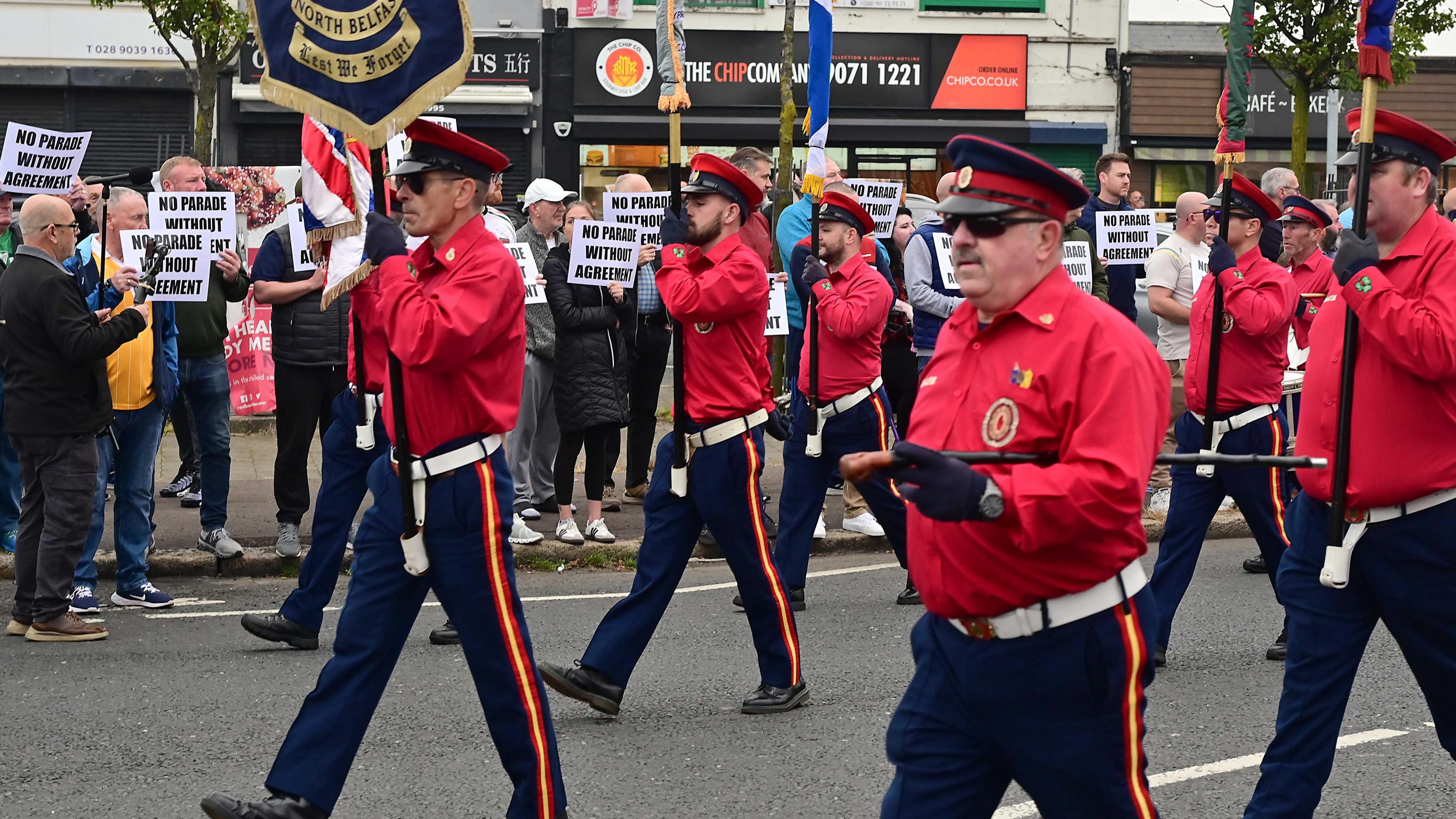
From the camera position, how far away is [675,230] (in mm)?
6500

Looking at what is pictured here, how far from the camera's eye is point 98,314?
7746 mm

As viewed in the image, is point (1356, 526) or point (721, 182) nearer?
point (1356, 526)

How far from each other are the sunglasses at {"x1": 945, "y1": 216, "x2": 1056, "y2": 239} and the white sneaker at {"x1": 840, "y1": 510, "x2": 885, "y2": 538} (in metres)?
6.87

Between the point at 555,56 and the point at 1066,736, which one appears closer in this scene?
the point at 1066,736

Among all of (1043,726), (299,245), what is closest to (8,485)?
(299,245)

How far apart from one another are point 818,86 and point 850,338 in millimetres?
1419

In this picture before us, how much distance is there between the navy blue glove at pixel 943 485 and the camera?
3018 millimetres

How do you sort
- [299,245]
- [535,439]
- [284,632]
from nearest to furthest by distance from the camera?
[284,632] < [299,245] < [535,439]

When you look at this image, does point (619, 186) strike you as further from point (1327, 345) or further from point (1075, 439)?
point (1075, 439)

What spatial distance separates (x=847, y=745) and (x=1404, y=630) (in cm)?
210

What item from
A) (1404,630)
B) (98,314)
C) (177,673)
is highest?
(98,314)

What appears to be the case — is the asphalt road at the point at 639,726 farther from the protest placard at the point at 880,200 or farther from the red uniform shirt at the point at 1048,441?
the protest placard at the point at 880,200

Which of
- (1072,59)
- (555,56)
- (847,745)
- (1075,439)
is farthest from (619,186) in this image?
(1072,59)

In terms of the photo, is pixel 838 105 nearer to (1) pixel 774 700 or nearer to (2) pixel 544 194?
(2) pixel 544 194
